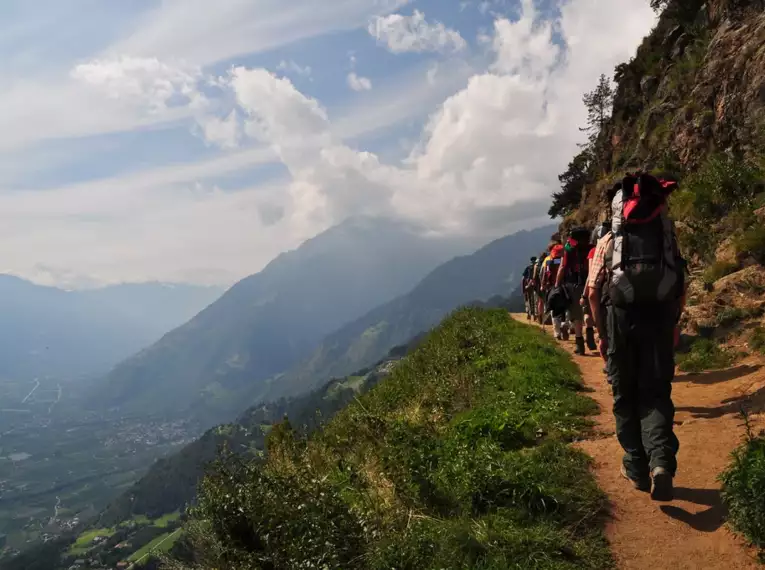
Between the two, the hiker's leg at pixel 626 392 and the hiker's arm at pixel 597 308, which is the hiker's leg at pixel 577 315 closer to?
the hiker's arm at pixel 597 308

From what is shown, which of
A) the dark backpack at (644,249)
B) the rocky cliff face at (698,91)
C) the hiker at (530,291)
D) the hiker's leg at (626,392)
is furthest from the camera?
the hiker at (530,291)

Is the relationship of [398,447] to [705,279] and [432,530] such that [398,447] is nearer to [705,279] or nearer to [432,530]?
[432,530]

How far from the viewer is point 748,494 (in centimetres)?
371

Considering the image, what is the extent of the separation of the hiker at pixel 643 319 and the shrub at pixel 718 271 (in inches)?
319

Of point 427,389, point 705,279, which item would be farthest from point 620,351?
point 705,279

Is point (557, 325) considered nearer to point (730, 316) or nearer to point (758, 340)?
point (730, 316)

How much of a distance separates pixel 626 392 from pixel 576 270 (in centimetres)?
782

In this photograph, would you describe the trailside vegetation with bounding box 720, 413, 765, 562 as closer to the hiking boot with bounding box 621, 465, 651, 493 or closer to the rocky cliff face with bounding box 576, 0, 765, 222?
the hiking boot with bounding box 621, 465, 651, 493

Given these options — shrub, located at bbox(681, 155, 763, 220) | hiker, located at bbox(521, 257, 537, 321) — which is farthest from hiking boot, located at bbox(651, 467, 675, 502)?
hiker, located at bbox(521, 257, 537, 321)

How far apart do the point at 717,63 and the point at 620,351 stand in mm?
18001

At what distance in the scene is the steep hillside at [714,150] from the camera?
35.3 ft

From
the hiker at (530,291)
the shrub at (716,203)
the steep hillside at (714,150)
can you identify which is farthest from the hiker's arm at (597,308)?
the hiker at (530,291)

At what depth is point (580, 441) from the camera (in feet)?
21.5

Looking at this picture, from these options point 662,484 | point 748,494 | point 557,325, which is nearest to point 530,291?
point 557,325
